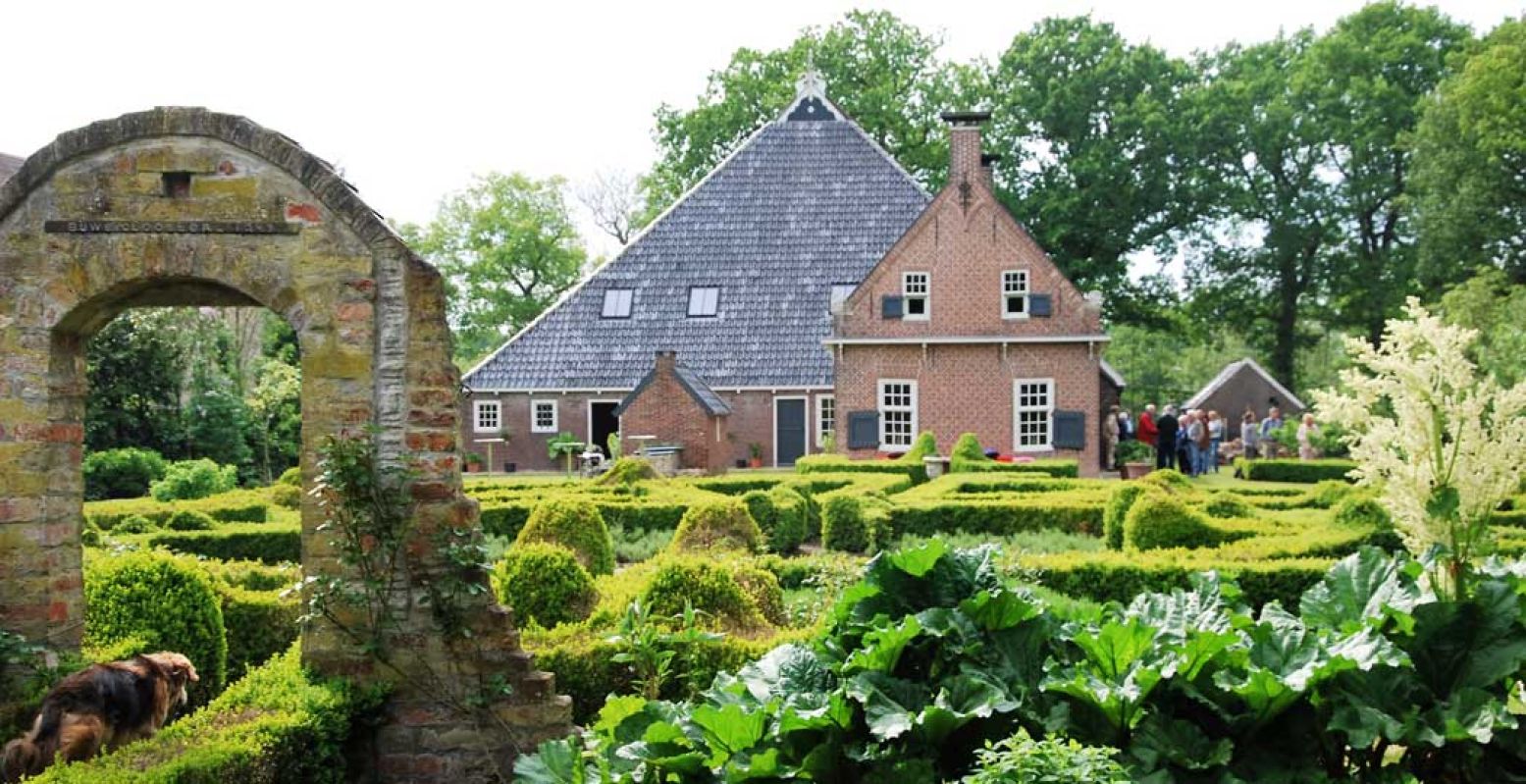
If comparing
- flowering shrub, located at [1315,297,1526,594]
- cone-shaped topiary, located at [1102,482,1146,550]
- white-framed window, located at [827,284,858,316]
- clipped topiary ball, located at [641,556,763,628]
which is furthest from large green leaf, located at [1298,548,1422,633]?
white-framed window, located at [827,284,858,316]

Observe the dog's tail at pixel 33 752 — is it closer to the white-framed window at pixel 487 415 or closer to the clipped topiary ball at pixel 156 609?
the clipped topiary ball at pixel 156 609

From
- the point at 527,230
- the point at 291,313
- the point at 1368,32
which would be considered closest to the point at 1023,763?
the point at 291,313

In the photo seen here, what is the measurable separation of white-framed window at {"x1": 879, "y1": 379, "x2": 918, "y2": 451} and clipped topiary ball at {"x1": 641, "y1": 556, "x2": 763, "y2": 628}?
22.0m

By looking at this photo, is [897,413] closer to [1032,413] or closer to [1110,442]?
[1032,413]

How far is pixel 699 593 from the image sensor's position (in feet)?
31.4

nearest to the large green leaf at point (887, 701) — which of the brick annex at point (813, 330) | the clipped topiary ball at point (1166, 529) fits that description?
the clipped topiary ball at point (1166, 529)

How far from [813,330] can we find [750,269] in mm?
2785

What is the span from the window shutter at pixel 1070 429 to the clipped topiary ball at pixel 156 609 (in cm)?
2467

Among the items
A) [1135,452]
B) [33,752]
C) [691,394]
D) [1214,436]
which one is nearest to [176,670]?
[33,752]

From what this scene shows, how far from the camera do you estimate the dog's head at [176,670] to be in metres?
6.91

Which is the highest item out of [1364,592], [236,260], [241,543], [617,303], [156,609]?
[617,303]

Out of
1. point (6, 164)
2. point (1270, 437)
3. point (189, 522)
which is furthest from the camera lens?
point (6, 164)

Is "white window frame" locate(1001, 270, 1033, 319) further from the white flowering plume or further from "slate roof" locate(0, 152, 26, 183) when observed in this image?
"slate roof" locate(0, 152, 26, 183)

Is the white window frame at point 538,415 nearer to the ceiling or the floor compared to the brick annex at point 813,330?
nearer to the floor
